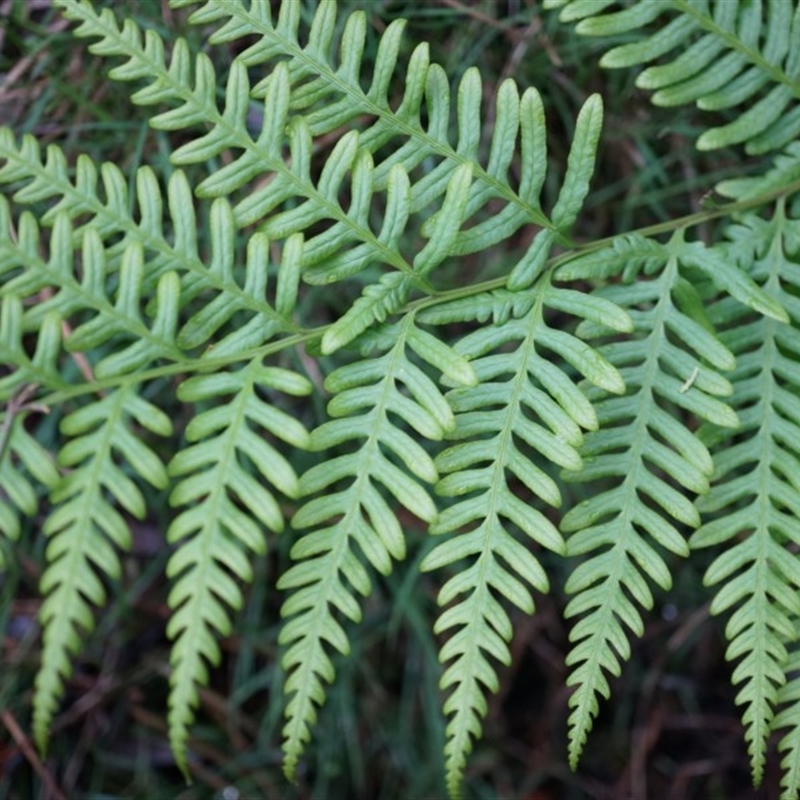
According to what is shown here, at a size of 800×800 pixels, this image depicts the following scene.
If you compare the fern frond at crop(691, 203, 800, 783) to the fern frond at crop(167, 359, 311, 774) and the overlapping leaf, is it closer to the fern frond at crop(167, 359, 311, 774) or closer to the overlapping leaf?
the overlapping leaf

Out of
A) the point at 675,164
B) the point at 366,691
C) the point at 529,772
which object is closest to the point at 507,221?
the point at 675,164

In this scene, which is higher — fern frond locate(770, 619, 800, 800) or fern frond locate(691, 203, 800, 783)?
fern frond locate(691, 203, 800, 783)

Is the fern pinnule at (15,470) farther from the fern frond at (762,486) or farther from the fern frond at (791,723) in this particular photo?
the fern frond at (791,723)

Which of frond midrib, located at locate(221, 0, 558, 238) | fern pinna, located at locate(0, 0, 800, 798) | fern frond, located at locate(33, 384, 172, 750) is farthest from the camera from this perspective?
frond midrib, located at locate(221, 0, 558, 238)

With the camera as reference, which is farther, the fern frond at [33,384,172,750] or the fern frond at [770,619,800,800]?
the fern frond at [770,619,800,800]

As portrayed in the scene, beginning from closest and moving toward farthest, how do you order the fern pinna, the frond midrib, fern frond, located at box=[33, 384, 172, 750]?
1. fern frond, located at box=[33, 384, 172, 750]
2. the fern pinna
3. the frond midrib

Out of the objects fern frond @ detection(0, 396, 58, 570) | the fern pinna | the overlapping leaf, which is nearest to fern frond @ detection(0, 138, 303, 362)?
the fern pinna

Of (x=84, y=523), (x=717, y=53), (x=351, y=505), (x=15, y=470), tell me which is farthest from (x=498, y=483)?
(x=717, y=53)
